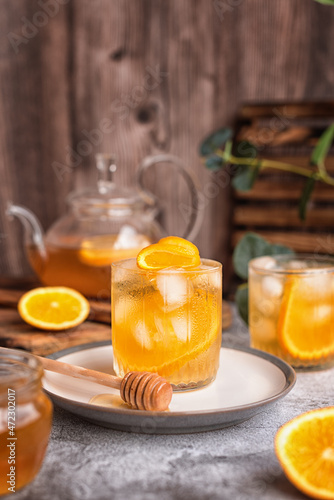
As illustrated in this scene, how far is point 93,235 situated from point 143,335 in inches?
21.4

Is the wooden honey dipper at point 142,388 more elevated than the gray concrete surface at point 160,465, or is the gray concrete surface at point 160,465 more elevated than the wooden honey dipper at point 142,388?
the wooden honey dipper at point 142,388

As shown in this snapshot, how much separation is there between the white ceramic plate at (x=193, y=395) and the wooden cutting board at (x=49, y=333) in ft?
0.35

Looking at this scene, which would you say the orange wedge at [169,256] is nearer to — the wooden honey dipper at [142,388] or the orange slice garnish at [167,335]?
the orange slice garnish at [167,335]

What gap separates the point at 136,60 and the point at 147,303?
41.2 inches

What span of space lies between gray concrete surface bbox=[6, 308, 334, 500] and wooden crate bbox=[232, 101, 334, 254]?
0.80m

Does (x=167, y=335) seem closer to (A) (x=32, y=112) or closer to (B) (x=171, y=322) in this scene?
(B) (x=171, y=322)

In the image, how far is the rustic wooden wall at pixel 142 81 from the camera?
1570 mm

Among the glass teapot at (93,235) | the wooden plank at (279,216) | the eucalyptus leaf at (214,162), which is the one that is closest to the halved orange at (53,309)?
the glass teapot at (93,235)

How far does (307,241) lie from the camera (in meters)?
1.51

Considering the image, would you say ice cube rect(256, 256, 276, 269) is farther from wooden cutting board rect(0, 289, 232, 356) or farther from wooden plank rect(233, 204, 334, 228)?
wooden plank rect(233, 204, 334, 228)

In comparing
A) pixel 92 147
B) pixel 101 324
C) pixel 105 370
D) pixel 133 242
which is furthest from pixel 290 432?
pixel 92 147

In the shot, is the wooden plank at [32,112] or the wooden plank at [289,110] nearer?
the wooden plank at [289,110]

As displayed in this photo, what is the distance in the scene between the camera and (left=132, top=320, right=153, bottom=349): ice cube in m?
0.79

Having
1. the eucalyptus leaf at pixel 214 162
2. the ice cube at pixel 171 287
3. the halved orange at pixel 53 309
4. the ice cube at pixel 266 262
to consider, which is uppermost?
the eucalyptus leaf at pixel 214 162
